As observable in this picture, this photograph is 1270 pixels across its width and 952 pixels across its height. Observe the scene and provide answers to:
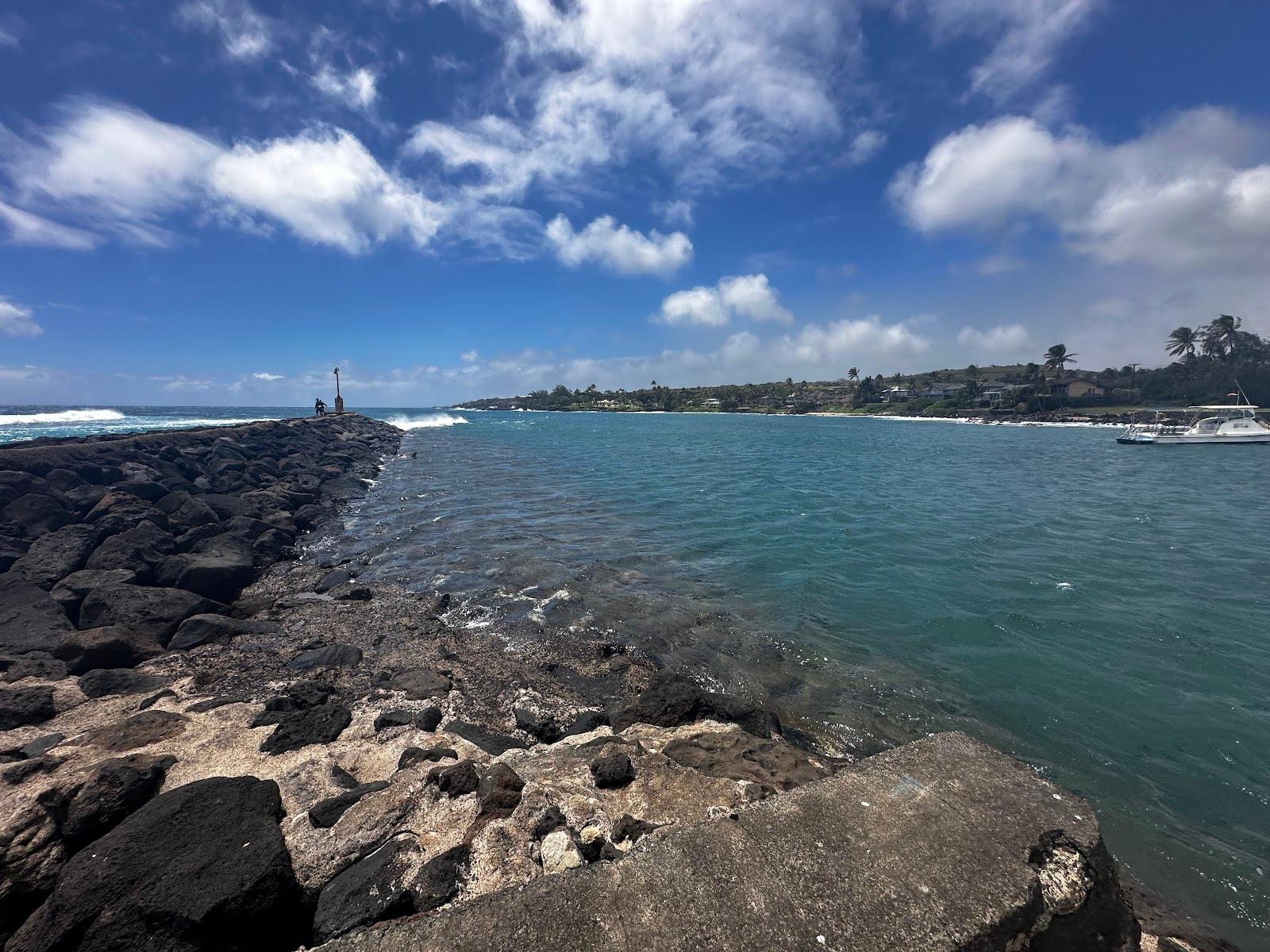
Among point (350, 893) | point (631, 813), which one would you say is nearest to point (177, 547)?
point (350, 893)

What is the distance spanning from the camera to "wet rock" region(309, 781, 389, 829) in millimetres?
4109

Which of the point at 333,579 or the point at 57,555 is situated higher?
the point at 57,555

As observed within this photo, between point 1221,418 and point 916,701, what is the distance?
247 ft

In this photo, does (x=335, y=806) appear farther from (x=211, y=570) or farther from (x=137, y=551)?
(x=137, y=551)

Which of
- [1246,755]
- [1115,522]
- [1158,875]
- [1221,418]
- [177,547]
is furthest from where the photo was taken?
[1221,418]

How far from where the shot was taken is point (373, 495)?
2442 cm

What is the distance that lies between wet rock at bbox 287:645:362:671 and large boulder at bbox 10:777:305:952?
412 cm

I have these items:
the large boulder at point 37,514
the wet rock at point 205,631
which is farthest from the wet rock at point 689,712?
the large boulder at point 37,514

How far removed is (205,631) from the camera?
8500 mm

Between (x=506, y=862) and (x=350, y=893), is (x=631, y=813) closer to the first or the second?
(x=506, y=862)

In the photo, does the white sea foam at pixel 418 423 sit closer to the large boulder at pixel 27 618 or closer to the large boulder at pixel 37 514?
the large boulder at pixel 37 514

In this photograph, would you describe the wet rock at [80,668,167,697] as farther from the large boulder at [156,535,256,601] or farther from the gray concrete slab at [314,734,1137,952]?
the gray concrete slab at [314,734,1137,952]

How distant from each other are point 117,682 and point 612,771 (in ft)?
23.6

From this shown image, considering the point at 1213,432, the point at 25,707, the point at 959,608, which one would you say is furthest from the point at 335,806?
the point at 1213,432
